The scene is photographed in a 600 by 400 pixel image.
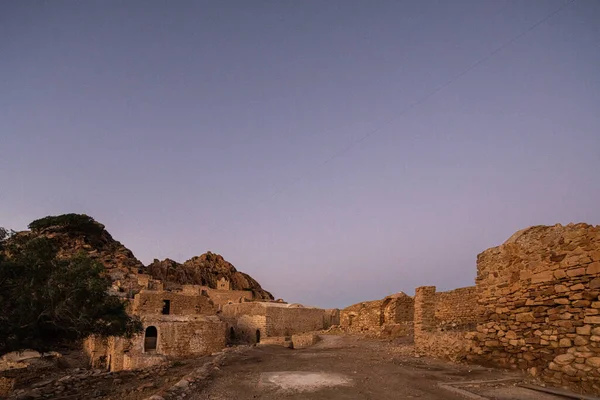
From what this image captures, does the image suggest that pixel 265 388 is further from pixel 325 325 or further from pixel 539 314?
pixel 325 325

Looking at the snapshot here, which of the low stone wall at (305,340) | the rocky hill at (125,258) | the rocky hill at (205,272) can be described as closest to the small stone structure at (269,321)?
the low stone wall at (305,340)

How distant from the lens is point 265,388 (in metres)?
7.00

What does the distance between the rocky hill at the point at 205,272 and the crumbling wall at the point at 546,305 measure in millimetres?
59035

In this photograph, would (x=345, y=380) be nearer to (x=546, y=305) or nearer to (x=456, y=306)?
(x=546, y=305)

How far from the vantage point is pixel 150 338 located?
21875 mm

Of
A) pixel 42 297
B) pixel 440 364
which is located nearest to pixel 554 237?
pixel 440 364

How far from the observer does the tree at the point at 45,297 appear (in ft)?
36.6

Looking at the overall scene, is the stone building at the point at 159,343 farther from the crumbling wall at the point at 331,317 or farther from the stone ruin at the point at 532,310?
the crumbling wall at the point at 331,317

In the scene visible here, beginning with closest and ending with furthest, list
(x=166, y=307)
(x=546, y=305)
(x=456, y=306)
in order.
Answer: (x=546, y=305) < (x=456, y=306) < (x=166, y=307)

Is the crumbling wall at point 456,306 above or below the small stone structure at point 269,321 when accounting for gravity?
above

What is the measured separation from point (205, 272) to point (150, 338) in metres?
51.5

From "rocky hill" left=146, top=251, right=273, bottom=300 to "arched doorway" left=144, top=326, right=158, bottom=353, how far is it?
137 feet

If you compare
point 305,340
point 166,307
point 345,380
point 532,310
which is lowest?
point 305,340

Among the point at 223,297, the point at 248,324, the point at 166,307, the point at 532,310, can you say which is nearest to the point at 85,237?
the point at 223,297
